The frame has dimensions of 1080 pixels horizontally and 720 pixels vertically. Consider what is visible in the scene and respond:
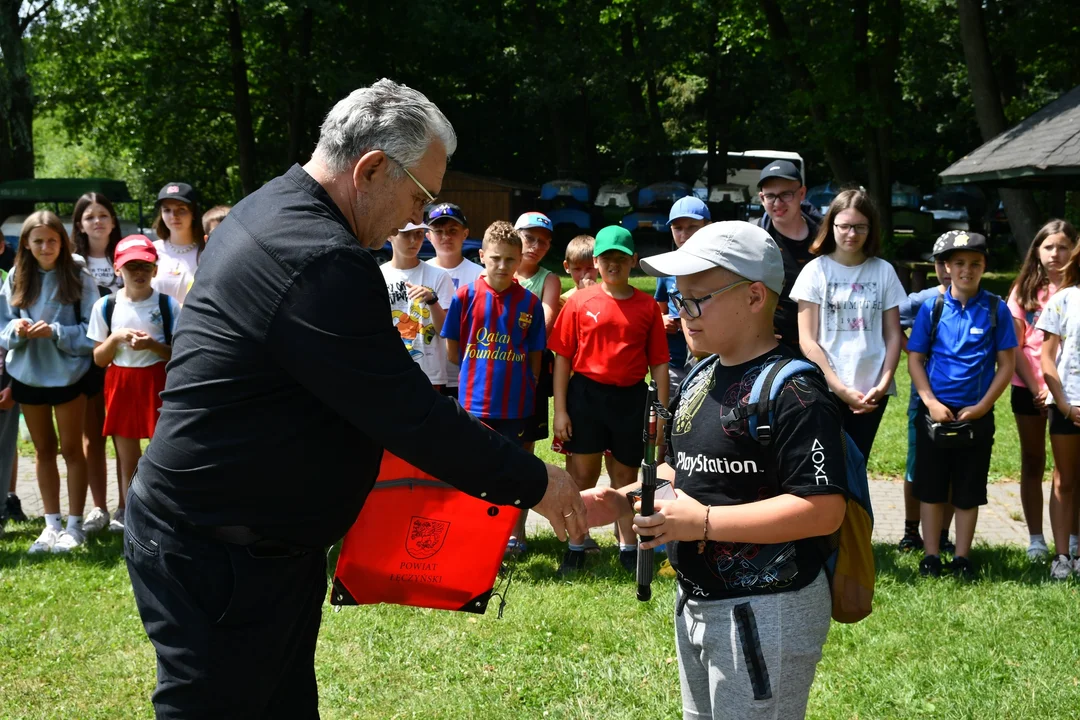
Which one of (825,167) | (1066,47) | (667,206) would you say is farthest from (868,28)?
(825,167)

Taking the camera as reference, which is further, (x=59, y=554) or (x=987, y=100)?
(x=987, y=100)

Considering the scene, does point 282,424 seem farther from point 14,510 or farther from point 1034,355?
point 14,510

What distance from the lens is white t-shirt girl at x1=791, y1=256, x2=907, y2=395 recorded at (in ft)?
20.0

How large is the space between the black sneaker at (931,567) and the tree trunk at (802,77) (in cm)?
→ 1937

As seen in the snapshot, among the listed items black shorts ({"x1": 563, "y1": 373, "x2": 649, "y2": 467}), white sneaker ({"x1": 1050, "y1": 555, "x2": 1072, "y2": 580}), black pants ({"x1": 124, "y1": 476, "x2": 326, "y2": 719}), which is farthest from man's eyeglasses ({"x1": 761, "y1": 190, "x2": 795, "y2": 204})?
black pants ({"x1": 124, "y1": 476, "x2": 326, "y2": 719})

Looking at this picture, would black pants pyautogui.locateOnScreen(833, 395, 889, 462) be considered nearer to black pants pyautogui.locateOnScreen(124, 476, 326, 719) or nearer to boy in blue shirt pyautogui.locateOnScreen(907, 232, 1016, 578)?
boy in blue shirt pyautogui.locateOnScreen(907, 232, 1016, 578)

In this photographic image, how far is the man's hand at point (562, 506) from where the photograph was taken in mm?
2758

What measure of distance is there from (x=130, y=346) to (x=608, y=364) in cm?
311

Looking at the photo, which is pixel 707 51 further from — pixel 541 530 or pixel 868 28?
pixel 541 530

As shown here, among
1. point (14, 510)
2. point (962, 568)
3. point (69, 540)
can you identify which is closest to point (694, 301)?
point (962, 568)

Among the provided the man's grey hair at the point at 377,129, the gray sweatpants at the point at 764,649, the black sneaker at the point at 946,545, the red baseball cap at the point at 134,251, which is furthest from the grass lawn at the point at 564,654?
the man's grey hair at the point at 377,129

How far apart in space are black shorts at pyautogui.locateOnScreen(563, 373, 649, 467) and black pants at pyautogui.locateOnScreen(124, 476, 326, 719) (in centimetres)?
377

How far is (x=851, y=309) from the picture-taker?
611cm

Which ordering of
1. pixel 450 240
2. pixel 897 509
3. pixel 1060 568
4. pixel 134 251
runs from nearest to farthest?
pixel 1060 568, pixel 134 251, pixel 450 240, pixel 897 509
